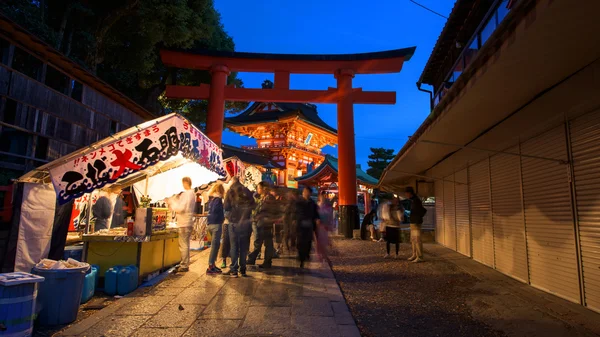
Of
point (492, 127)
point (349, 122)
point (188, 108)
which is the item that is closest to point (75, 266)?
point (492, 127)

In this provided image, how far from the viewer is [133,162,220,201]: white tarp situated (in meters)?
8.48

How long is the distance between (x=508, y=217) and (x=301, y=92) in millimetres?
10355

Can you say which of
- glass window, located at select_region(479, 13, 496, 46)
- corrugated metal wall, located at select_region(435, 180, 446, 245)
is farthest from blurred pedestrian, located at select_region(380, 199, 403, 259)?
glass window, located at select_region(479, 13, 496, 46)

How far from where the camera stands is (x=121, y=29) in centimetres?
1442

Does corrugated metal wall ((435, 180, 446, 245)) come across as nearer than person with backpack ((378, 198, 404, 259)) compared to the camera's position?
No

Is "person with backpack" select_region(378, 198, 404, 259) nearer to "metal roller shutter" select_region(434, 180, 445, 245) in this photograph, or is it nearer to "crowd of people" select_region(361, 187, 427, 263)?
"crowd of people" select_region(361, 187, 427, 263)

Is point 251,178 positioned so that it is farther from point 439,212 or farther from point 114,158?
point 114,158

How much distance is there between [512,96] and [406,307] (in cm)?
312

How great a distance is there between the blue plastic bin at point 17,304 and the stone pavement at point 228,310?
41cm

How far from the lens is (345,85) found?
583 inches

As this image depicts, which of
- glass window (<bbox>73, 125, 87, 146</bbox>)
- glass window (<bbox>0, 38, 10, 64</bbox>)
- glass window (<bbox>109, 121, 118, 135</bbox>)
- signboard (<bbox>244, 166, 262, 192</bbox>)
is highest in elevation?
glass window (<bbox>0, 38, 10, 64</bbox>)

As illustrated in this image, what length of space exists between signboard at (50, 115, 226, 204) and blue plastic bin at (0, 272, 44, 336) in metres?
2.04

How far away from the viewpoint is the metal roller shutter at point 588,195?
4.10 m

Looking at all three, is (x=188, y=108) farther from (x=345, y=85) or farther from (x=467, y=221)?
(x=467, y=221)
